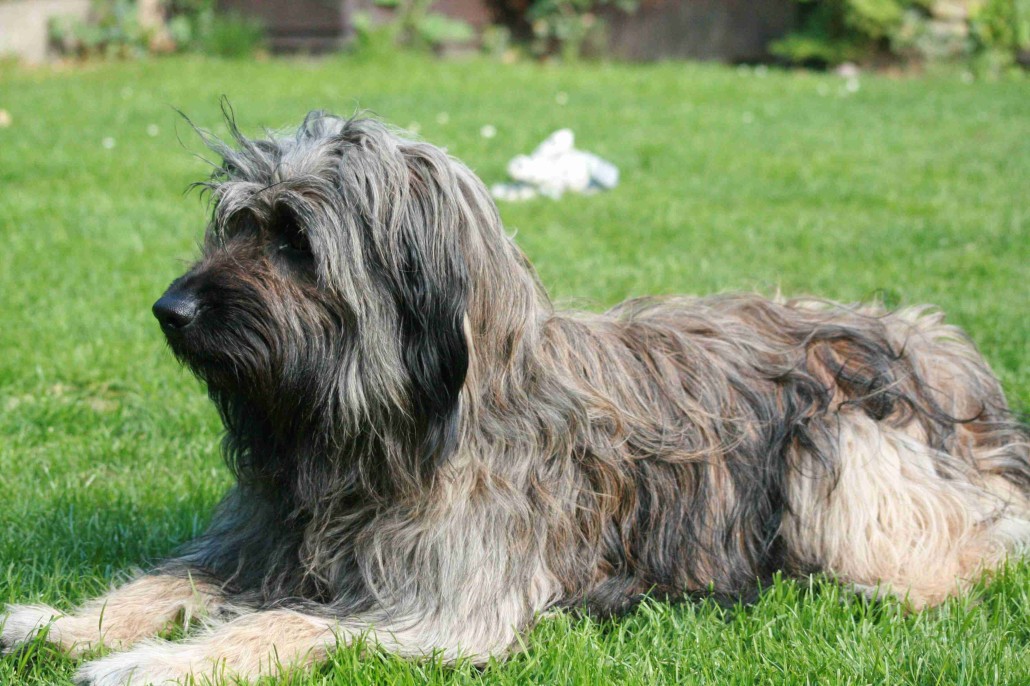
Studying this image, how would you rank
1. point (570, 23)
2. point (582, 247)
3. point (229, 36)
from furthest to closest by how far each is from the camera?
point (570, 23)
point (229, 36)
point (582, 247)

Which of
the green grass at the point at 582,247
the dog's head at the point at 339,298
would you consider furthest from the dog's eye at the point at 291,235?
the green grass at the point at 582,247

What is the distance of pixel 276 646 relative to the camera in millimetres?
2926

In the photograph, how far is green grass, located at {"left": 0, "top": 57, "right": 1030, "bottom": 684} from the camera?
3211 mm

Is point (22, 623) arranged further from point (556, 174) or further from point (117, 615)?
point (556, 174)

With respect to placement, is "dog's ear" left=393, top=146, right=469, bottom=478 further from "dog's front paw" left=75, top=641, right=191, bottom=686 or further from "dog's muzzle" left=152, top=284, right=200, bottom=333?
"dog's front paw" left=75, top=641, right=191, bottom=686

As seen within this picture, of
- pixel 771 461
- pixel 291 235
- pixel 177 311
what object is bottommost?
pixel 771 461

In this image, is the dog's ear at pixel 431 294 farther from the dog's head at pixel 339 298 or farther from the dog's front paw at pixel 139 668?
the dog's front paw at pixel 139 668

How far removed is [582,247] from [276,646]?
4987 millimetres

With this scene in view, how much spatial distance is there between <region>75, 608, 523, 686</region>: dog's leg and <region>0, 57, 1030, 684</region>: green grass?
68 millimetres

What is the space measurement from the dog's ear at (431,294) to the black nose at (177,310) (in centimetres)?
49

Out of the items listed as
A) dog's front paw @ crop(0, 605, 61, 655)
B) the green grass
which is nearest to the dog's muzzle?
the green grass

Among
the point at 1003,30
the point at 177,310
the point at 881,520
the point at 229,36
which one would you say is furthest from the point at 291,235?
the point at 1003,30

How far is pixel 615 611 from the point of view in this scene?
134 inches

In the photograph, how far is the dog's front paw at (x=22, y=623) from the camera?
3052 millimetres
